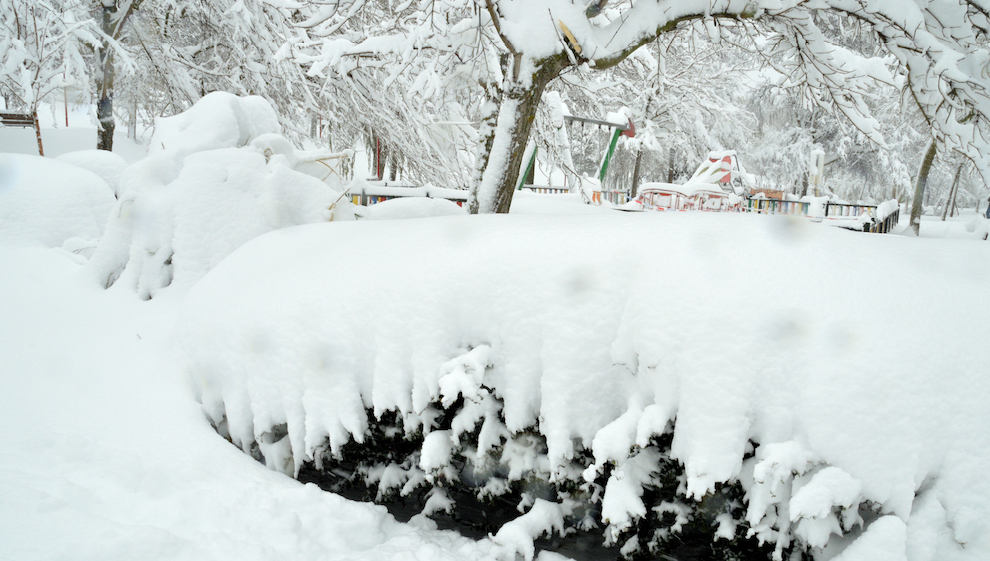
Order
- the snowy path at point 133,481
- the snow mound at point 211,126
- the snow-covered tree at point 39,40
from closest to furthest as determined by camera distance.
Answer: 1. the snowy path at point 133,481
2. the snow mound at point 211,126
3. the snow-covered tree at point 39,40

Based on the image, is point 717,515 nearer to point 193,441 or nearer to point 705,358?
point 705,358

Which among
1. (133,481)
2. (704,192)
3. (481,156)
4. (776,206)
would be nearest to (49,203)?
(481,156)

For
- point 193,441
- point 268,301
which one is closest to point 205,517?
point 193,441

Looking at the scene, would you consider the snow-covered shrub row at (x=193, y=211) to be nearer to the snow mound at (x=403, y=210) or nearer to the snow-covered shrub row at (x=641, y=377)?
the snow mound at (x=403, y=210)

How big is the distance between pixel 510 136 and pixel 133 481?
3495mm

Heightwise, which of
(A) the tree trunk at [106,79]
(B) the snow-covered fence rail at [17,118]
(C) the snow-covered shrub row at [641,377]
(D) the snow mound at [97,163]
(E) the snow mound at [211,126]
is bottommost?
(C) the snow-covered shrub row at [641,377]

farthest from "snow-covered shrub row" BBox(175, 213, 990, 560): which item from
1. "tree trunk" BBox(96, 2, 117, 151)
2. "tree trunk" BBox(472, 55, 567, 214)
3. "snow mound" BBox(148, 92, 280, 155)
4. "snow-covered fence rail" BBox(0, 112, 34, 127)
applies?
"snow-covered fence rail" BBox(0, 112, 34, 127)

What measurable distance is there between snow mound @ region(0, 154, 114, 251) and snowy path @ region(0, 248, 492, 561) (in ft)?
10.3

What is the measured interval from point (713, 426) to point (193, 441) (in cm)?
248

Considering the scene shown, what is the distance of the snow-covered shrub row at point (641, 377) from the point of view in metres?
1.79

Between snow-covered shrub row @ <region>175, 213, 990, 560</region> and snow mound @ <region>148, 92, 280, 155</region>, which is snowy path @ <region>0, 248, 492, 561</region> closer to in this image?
snow-covered shrub row @ <region>175, 213, 990, 560</region>

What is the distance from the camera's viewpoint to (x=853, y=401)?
5.84ft

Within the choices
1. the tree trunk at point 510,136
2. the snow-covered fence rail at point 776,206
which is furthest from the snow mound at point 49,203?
the snow-covered fence rail at point 776,206

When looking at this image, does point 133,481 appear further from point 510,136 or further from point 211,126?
point 211,126
